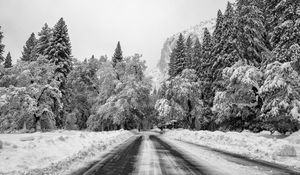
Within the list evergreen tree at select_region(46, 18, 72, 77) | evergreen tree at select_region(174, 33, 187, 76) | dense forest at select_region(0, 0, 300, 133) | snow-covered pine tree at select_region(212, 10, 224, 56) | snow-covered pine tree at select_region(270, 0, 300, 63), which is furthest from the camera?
evergreen tree at select_region(174, 33, 187, 76)

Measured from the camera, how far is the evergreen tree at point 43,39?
4331 cm

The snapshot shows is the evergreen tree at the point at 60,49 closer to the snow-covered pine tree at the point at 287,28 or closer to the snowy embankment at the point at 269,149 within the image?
the snowy embankment at the point at 269,149

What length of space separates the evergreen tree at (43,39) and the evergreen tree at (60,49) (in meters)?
1.56

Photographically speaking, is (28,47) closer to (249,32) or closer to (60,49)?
(60,49)

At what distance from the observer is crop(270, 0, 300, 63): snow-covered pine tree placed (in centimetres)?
2106

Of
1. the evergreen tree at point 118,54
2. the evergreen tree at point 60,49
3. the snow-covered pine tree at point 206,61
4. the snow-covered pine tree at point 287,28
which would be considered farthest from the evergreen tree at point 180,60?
the snow-covered pine tree at point 287,28

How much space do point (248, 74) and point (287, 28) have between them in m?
5.62

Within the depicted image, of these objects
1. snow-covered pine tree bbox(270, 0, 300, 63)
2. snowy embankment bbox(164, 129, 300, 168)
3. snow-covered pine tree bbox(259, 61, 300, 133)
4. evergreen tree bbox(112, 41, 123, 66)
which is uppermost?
evergreen tree bbox(112, 41, 123, 66)

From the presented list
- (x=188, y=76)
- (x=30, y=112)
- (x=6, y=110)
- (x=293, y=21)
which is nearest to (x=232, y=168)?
(x=293, y=21)

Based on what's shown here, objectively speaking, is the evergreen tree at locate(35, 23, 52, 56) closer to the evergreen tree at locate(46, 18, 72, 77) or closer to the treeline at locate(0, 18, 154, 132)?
the treeline at locate(0, 18, 154, 132)

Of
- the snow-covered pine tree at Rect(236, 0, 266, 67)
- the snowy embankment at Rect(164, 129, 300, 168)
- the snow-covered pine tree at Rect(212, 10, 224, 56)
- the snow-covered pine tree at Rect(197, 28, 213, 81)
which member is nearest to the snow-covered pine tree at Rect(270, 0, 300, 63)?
the snow-covered pine tree at Rect(236, 0, 266, 67)

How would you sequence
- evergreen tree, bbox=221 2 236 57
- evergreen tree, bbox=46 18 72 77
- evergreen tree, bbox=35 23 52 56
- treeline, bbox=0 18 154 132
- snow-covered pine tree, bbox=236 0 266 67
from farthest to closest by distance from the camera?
evergreen tree, bbox=35 23 52 56, evergreen tree, bbox=46 18 72 77, evergreen tree, bbox=221 2 236 57, treeline, bbox=0 18 154 132, snow-covered pine tree, bbox=236 0 266 67

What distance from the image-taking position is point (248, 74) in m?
25.7

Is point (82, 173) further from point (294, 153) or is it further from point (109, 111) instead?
point (109, 111)
